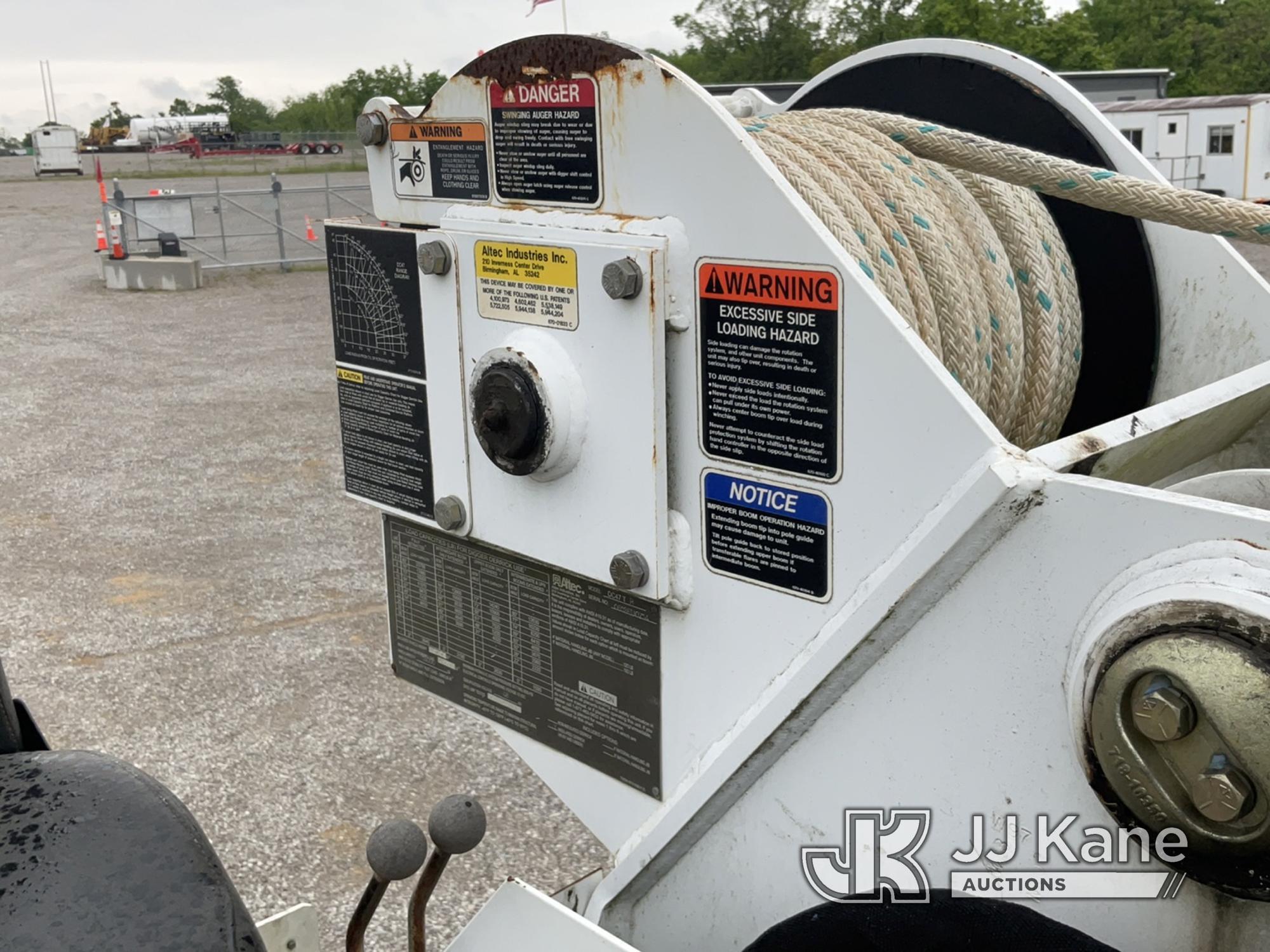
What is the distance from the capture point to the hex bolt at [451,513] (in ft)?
7.27

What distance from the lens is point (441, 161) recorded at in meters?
2.20

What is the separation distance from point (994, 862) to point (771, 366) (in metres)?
0.70

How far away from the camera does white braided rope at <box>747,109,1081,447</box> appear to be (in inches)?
76.2

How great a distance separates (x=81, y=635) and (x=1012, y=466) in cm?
466

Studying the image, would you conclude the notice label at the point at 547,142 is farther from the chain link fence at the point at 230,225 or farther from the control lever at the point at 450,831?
the chain link fence at the point at 230,225

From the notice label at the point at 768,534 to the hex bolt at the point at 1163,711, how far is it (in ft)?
1.79

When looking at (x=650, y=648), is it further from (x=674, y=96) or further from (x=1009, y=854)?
(x=674, y=96)

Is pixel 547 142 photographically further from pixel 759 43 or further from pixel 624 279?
pixel 759 43

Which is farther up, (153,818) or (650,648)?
(153,818)

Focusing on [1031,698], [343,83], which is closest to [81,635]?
[1031,698]

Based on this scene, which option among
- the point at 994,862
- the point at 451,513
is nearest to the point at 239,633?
the point at 451,513

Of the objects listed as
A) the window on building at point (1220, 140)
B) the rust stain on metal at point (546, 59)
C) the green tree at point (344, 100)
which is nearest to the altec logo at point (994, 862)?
the rust stain on metal at point (546, 59)

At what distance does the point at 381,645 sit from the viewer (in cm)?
A: 508

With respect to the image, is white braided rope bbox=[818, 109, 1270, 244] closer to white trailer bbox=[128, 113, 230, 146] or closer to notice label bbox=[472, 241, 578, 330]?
notice label bbox=[472, 241, 578, 330]
